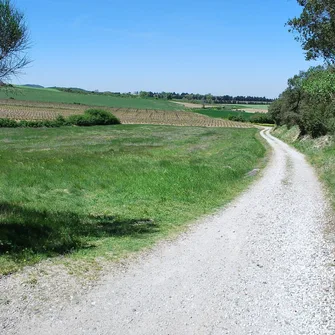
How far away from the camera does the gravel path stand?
5777 mm

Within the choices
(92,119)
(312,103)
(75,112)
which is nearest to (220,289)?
(312,103)

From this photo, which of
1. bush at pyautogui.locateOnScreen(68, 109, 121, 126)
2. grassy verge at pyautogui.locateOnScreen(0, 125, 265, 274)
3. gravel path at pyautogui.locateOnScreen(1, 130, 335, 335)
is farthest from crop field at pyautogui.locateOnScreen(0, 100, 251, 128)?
gravel path at pyautogui.locateOnScreen(1, 130, 335, 335)

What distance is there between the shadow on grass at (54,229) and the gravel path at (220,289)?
1809 mm

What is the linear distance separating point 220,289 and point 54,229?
5.26m

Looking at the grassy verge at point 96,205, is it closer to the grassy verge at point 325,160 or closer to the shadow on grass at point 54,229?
the shadow on grass at point 54,229

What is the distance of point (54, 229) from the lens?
10141mm

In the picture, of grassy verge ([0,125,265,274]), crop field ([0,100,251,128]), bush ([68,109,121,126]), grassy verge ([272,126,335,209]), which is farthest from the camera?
crop field ([0,100,251,128])

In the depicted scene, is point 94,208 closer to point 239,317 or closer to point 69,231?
point 69,231

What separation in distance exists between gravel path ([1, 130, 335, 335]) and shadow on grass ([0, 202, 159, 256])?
181 centimetres

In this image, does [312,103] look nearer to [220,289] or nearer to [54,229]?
[54,229]

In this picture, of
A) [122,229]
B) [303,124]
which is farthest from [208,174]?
[303,124]

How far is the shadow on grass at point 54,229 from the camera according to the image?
8883mm

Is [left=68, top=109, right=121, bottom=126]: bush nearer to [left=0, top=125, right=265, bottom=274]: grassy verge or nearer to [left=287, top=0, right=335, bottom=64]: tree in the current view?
[left=0, top=125, right=265, bottom=274]: grassy verge

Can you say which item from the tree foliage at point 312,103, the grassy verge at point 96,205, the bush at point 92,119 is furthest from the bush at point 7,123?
the grassy verge at point 96,205
